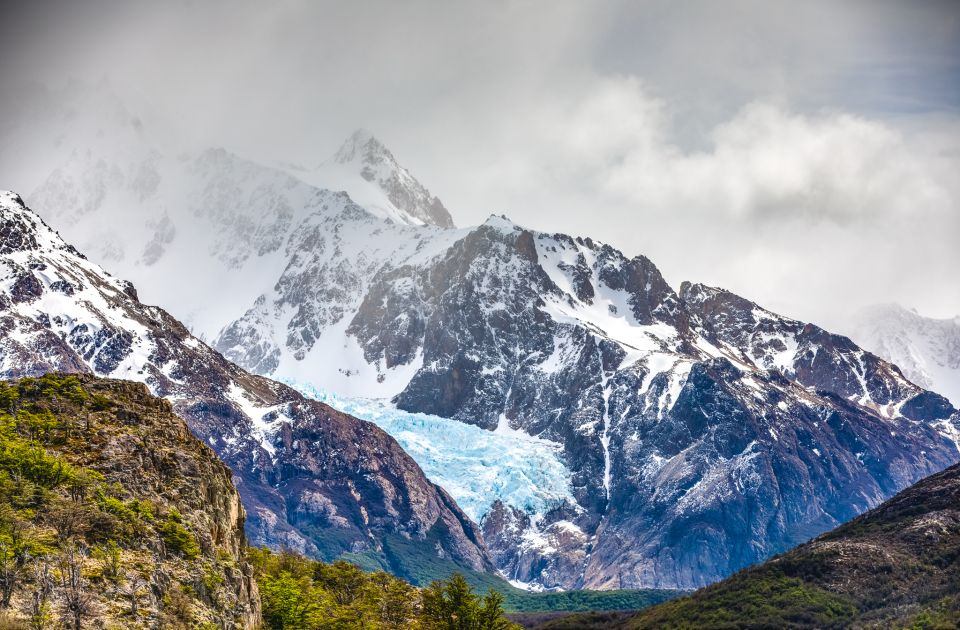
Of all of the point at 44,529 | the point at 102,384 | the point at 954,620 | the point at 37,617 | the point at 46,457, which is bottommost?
the point at 37,617

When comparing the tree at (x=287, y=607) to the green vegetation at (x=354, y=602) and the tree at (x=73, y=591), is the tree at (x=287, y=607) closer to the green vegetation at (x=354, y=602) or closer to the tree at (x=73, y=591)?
the green vegetation at (x=354, y=602)

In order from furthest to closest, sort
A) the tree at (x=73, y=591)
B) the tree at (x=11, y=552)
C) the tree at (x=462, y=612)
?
the tree at (x=462, y=612) → the tree at (x=73, y=591) → the tree at (x=11, y=552)

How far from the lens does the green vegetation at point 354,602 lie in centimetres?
6712

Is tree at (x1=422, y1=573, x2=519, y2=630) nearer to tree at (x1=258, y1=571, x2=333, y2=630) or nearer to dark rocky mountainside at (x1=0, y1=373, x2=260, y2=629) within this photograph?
tree at (x1=258, y1=571, x2=333, y2=630)

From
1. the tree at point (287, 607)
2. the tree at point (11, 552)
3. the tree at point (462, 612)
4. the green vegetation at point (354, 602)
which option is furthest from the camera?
the tree at point (462, 612)

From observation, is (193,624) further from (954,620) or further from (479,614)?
(954,620)

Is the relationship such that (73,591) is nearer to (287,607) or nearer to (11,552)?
(11,552)

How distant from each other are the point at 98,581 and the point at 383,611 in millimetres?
49703

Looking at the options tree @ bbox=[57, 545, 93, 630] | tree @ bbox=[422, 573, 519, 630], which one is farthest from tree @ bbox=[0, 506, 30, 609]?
tree @ bbox=[422, 573, 519, 630]

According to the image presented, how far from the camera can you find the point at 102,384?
5928 centimetres

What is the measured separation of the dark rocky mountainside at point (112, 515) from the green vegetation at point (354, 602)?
6.80m

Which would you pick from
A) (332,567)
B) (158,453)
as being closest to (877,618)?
(332,567)

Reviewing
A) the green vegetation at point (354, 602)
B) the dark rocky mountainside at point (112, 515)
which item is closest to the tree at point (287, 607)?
the green vegetation at point (354, 602)

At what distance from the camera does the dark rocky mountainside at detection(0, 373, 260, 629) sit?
43688 mm
